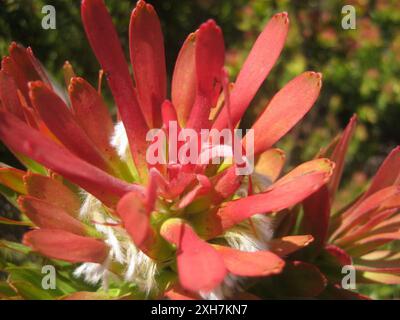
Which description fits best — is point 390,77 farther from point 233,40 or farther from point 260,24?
point 233,40

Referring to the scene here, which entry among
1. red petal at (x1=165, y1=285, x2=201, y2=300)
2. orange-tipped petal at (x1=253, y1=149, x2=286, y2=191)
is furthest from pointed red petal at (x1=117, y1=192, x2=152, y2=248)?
orange-tipped petal at (x1=253, y1=149, x2=286, y2=191)

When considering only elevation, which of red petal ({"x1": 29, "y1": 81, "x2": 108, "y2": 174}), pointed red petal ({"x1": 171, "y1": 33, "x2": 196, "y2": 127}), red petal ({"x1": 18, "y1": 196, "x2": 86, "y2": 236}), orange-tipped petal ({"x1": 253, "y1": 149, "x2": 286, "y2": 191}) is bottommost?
red petal ({"x1": 18, "y1": 196, "x2": 86, "y2": 236})

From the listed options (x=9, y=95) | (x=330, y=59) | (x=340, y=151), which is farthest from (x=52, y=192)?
(x=330, y=59)

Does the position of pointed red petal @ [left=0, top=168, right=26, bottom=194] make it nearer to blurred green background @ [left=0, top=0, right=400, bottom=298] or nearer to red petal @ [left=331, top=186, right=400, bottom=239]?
red petal @ [left=331, top=186, right=400, bottom=239]
